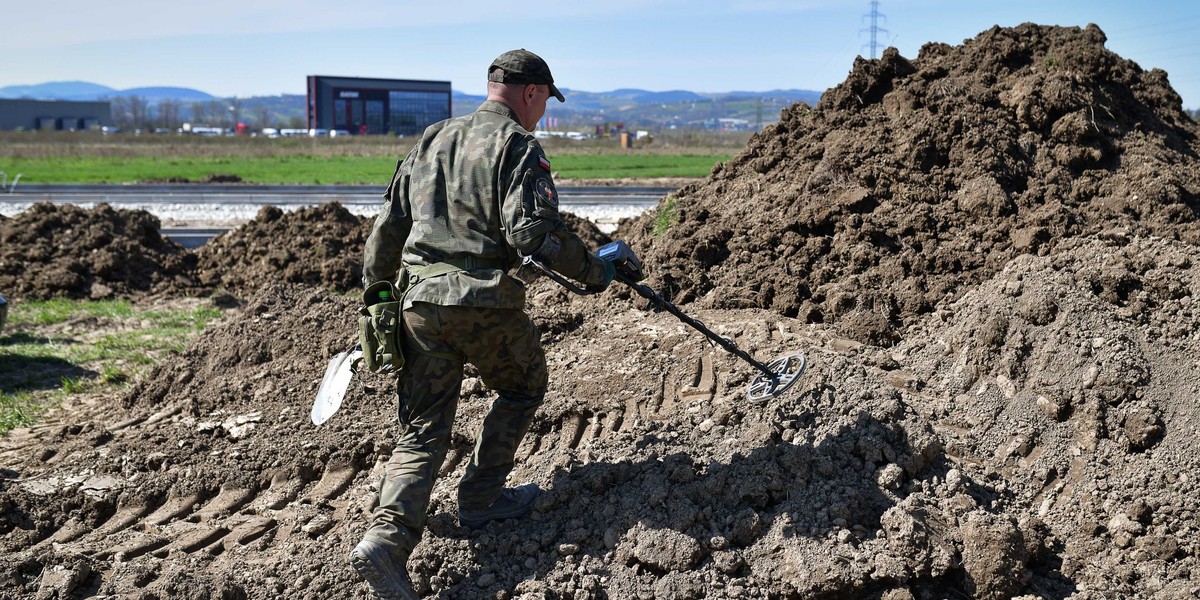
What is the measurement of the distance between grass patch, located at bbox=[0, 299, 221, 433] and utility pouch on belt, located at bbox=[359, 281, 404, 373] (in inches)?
144

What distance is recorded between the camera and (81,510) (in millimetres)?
4746

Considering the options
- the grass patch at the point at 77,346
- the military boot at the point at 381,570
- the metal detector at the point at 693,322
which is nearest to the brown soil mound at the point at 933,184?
the metal detector at the point at 693,322

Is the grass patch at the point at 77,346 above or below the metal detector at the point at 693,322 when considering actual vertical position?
below

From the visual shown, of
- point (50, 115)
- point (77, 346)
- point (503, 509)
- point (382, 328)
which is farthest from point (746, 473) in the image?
point (50, 115)

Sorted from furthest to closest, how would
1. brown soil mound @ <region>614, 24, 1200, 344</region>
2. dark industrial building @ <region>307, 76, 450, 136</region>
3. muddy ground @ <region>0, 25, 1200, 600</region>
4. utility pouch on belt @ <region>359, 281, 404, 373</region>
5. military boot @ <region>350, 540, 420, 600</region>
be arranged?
1. dark industrial building @ <region>307, 76, 450, 136</region>
2. brown soil mound @ <region>614, 24, 1200, 344</region>
3. muddy ground @ <region>0, 25, 1200, 600</region>
4. utility pouch on belt @ <region>359, 281, 404, 373</region>
5. military boot @ <region>350, 540, 420, 600</region>

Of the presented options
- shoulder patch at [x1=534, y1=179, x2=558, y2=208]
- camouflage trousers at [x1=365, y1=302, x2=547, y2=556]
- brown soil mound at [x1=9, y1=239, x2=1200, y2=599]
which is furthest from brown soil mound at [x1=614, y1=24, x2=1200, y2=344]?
shoulder patch at [x1=534, y1=179, x2=558, y2=208]

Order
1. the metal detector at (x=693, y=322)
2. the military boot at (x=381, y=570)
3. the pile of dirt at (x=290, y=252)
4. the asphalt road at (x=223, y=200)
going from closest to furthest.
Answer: the military boot at (x=381, y=570) < the metal detector at (x=693, y=322) < the pile of dirt at (x=290, y=252) < the asphalt road at (x=223, y=200)

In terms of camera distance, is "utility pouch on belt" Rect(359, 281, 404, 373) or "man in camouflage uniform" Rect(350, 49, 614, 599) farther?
"utility pouch on belt" Rect(359, 281, 404, 373)

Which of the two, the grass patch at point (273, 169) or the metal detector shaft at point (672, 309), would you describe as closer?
the metal detector shaft at point (672, 309)

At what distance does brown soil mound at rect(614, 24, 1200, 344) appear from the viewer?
589cm

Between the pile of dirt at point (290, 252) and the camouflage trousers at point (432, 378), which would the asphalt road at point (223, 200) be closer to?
the pile of dirt at point (290, 252)

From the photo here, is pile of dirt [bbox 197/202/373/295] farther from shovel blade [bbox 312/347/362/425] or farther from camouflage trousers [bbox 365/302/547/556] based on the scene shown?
camouflage trousers [bbox 365/302/547/556]

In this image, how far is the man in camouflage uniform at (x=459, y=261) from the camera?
3.53 m

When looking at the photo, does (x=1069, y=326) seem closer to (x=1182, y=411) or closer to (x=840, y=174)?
(x=1182, y=411)
